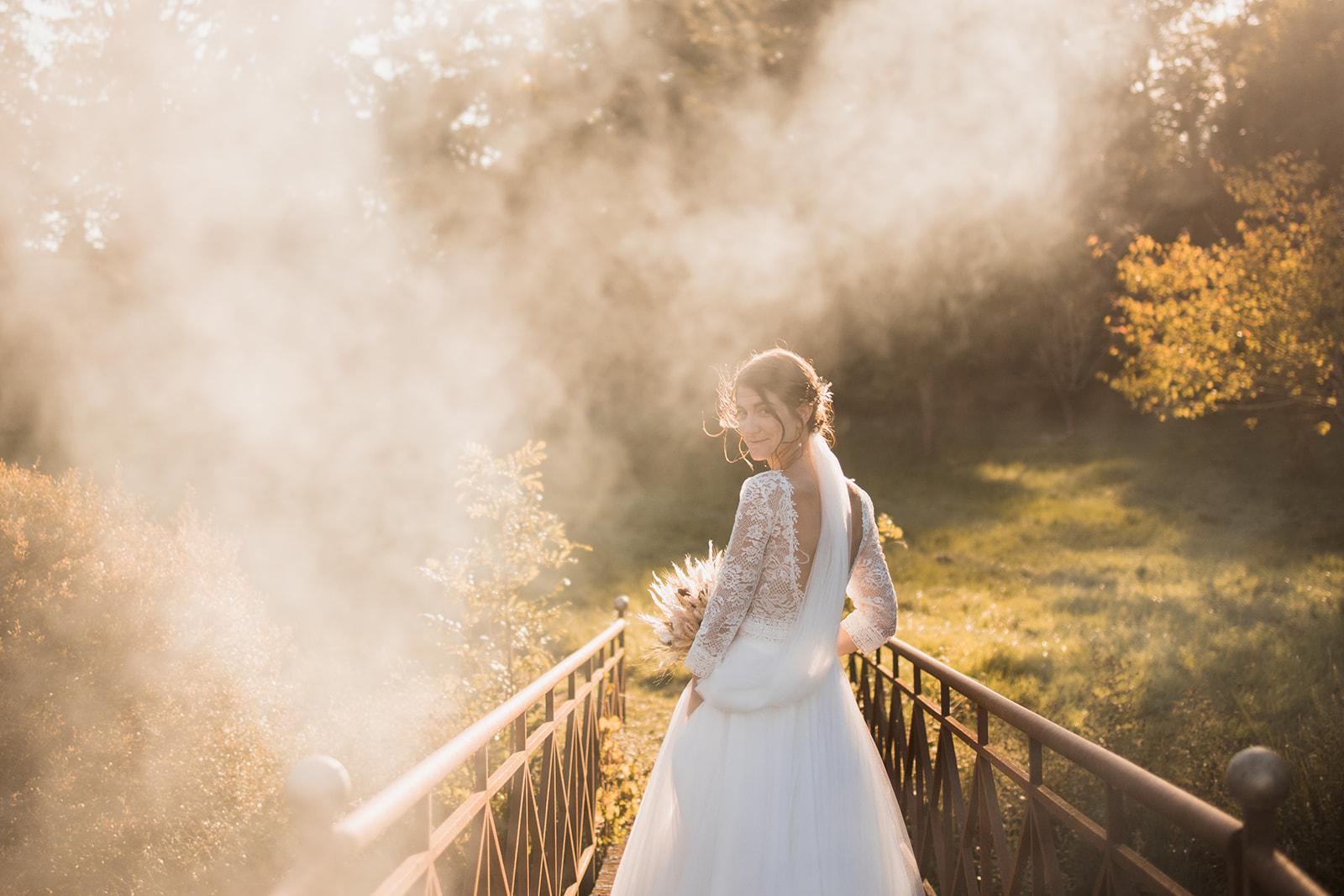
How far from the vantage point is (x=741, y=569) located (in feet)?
7.34

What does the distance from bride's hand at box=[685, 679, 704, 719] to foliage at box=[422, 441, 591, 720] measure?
3669 mm

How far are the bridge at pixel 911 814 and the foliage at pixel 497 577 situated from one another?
2.67ft

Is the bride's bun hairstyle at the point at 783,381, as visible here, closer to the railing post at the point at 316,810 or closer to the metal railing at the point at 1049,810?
the metal railing at the point at 1049,810

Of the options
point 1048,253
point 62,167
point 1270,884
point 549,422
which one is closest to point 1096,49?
point 1048,253

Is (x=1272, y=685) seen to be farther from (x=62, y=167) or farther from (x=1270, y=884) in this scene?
(x=62, y=167)

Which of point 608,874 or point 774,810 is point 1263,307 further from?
point 774,810

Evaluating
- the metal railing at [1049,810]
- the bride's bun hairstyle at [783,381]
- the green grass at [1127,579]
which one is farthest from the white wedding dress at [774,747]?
the green grass at [1127,579]

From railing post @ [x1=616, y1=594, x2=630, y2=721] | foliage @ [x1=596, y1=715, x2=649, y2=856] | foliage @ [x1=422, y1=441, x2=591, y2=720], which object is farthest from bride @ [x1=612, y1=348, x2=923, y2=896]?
foliage @ [x1=422, y1=441, x2=591, y2=720]

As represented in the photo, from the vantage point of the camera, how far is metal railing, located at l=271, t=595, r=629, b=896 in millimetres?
1092

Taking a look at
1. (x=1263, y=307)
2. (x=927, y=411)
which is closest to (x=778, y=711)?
(x=1263, y=307)

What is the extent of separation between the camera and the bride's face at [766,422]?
A: 91.0 inches

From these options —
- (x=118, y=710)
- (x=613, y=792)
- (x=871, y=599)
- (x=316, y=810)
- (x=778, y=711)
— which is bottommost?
(x=613, y=792)

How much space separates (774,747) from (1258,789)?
4.48ft

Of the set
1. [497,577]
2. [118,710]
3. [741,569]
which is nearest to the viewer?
[741,569]
